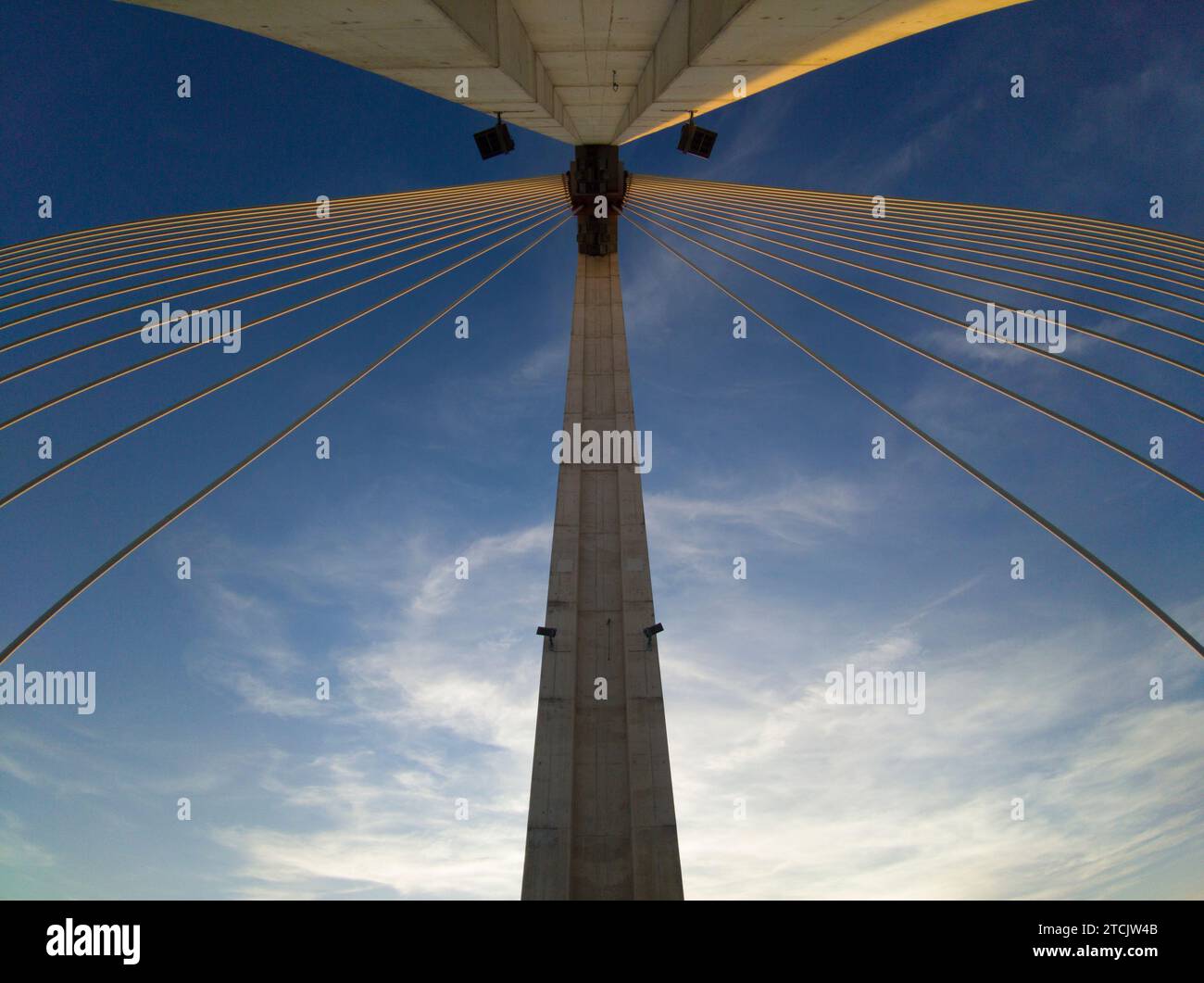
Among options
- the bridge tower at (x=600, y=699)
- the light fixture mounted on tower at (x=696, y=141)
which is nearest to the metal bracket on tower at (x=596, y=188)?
the bridge tower at (x=600, y=699)

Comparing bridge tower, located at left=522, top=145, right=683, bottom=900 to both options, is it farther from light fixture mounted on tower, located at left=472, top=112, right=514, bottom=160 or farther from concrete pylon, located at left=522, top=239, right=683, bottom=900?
light fixture mounted on tower, located at left=472, top=112, right=514, bottom=160

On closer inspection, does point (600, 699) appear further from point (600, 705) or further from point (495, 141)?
point (495, 141)

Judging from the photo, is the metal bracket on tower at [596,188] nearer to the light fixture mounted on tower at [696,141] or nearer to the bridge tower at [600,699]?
the bridge tower at [600,699]

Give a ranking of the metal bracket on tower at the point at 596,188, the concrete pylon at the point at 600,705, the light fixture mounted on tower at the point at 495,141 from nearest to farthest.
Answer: the concrete pylon at the point at 600,705 < the light fixture mounted on tower at the point at 495,141 < the metal bracket on tower at the point at 596,188

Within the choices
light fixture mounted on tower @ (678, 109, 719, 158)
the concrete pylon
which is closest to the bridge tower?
the concrete pylon

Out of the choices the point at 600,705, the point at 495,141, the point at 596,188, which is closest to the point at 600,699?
the point at 600,705
